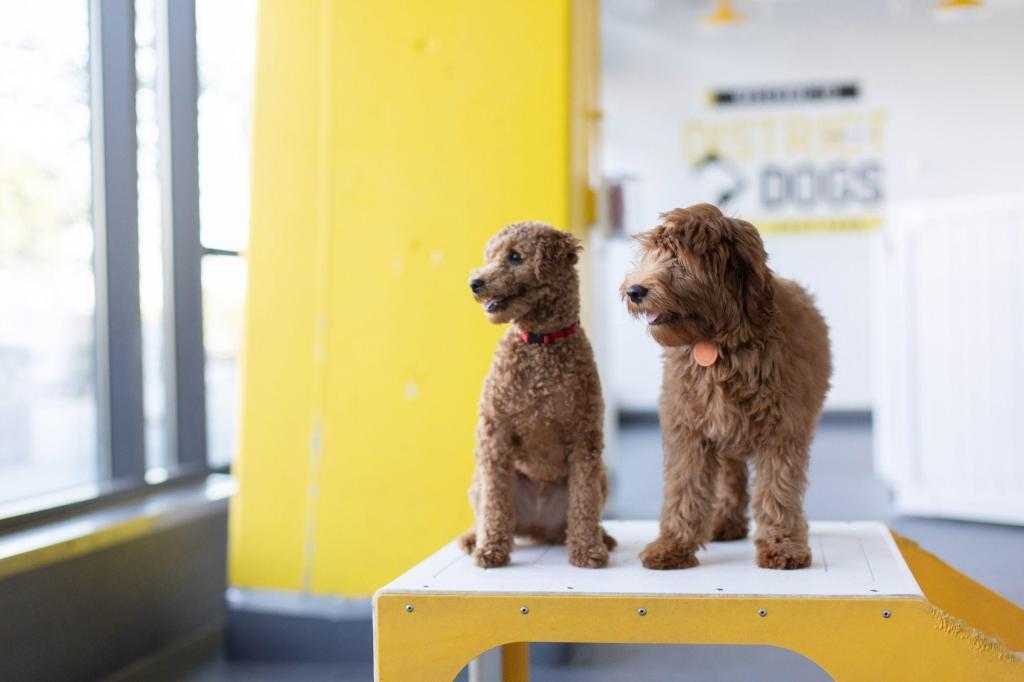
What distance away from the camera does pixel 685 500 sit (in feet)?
5.09

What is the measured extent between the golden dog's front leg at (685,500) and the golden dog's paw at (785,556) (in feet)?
0.33

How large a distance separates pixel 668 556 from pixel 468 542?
37 cm

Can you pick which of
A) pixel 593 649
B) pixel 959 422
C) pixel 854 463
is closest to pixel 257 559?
pixel 593 649

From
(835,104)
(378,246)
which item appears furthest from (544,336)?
(835,104)

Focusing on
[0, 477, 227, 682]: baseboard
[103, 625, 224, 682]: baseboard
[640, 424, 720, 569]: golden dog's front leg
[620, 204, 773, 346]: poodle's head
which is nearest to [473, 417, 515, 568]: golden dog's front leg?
[640, 424, 720, 569]: golden dog's front leg

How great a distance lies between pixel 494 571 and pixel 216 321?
2.33 metres

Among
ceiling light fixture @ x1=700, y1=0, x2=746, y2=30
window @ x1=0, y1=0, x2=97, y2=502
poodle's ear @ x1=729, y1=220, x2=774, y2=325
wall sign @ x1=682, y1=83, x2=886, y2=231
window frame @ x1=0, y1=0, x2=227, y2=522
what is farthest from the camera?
wall sign @ x1=682, y1=83, x2=886, y2=231

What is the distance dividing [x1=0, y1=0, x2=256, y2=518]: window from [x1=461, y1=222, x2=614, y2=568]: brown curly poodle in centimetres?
137

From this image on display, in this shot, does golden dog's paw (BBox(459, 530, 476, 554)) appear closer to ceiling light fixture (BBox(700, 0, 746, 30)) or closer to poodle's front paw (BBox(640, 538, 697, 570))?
poodle's front paw (BBox(640, 538, 697, 570))

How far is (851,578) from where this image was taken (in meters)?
1.44

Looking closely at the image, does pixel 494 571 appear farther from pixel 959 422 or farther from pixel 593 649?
pixel 959 422

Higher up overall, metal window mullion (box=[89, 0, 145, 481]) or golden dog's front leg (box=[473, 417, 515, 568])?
metal window mullion (box=[89, 0, 145, 481])

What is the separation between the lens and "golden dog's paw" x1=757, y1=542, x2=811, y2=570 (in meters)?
1.50

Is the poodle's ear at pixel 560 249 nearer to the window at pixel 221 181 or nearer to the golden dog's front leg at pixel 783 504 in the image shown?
the golden dog's front leg at pixel 783 504
